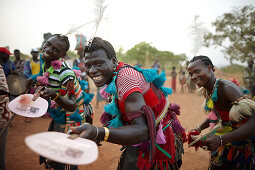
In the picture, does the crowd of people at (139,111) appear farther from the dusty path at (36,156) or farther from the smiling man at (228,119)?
the dusty path at (36,156)

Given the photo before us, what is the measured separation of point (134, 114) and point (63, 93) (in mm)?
1676

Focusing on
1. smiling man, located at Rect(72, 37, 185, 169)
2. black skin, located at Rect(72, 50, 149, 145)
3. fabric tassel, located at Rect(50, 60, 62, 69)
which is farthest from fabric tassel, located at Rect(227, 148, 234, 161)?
fabric tassel, located at Rect(50, 60, 62, 69)

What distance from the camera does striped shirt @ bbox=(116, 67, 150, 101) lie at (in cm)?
127

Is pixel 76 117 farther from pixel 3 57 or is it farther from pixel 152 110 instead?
pixel 3 57

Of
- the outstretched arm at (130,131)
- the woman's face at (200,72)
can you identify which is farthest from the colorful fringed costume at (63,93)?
the woman's face at (200,72)

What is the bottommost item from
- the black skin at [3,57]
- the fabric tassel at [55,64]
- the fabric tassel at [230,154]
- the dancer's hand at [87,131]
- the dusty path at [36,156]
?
the dusty path at [36,156]

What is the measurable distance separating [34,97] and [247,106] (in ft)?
8.10

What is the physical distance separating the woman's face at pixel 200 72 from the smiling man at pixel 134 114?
23.2 inches

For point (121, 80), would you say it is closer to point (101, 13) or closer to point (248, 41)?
point (101, 13)

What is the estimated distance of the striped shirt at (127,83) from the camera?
50.1 inches

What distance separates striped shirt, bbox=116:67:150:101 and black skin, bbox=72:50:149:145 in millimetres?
44

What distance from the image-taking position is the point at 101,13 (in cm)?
171

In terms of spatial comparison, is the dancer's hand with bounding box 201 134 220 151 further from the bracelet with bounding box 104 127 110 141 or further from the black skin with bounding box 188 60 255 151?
the bracelet with bounding box 104 127 110 141

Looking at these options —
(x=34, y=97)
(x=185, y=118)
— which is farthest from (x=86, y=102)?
(x=185, y=118)
